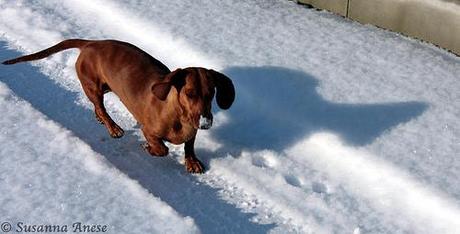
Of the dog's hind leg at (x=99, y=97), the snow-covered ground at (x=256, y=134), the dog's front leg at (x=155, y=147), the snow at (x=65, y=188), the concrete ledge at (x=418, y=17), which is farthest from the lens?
the concrete ledge at (x=418, y=17)

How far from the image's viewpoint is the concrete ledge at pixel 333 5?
19.0 feet

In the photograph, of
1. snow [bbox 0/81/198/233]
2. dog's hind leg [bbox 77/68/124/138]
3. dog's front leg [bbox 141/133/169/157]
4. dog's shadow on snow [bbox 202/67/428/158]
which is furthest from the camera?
dog's shadow on snow [bbox 202/67/428/158]

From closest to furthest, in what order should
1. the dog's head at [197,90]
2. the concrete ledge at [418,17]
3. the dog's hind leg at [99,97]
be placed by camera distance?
the dog's head at [197,90] → the dog's hind leg at [99,97] → the concrete ledge at [418,17]

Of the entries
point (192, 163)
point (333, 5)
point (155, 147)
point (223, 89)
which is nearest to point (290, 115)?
point (192, 163)

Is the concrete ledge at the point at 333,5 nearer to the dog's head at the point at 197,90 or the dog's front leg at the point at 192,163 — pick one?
the dog's front leg at the point at 192,163

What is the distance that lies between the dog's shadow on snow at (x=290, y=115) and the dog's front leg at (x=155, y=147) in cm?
48

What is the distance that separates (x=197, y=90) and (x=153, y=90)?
28cm

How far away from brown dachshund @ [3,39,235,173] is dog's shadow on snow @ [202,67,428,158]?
55 cm

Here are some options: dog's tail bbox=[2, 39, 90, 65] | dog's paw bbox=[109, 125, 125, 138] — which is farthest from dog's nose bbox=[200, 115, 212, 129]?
dog's tail bbox=[2, 39, 90, 65]

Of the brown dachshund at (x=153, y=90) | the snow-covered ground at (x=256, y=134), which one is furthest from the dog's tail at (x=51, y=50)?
the snow-covered ground at (x=256, y=134)

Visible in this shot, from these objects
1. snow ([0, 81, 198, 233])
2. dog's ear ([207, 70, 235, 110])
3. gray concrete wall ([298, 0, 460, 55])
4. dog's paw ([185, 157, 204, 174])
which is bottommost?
dog's paw ([185, 157, 204, 174])

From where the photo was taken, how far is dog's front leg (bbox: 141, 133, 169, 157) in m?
3.82

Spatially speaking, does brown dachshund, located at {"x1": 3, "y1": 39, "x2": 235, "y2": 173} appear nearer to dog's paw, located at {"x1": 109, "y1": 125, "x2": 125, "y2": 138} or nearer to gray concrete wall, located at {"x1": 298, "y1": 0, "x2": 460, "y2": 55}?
dog's paw, located at {"x1": 109, "y1": 125, "x2": 125, "y2": 138}

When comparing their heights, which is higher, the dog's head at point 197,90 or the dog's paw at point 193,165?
the dog's head at point 197,90
